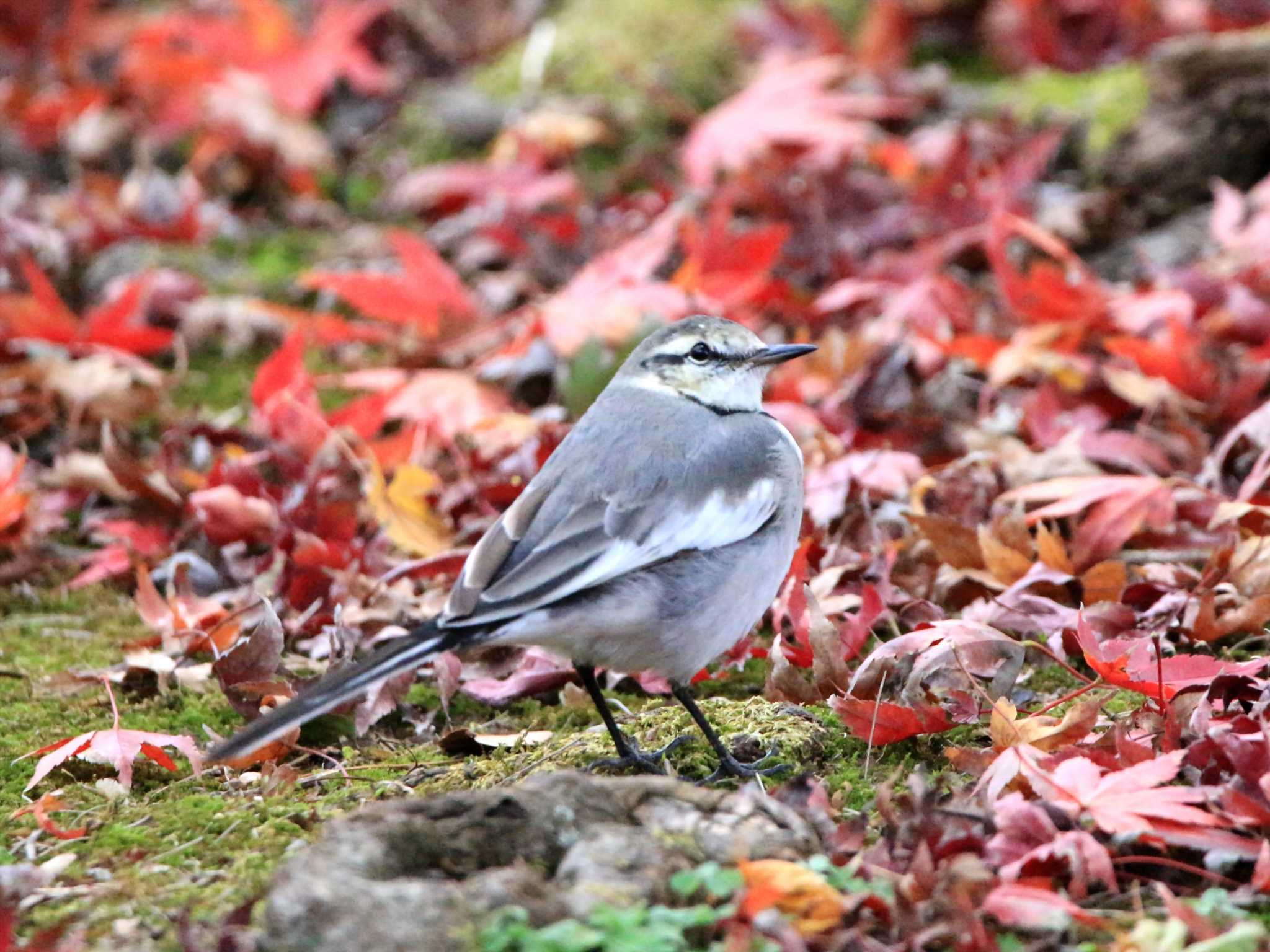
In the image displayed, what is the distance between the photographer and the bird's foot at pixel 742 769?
3818 mm

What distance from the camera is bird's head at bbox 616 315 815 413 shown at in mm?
4707

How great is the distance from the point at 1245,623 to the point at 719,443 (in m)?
1.66

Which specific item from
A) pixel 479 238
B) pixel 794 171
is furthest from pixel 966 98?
pixel 479 238

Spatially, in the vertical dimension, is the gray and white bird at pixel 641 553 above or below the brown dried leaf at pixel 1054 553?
above

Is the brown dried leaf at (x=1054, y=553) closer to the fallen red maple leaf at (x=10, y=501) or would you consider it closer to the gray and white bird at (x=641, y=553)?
the gray and white bird at (x=641, y=553)

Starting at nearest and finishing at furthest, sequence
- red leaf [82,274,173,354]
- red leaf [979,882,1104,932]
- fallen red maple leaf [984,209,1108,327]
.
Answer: red leaf [979,882,1104,932] → fallen red maple leaf [984,209,1108,327] → red leaf [82,274,173,354]

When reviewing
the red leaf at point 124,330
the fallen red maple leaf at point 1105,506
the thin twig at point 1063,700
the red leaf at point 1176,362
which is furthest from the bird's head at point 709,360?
the red leaf at point 124,330

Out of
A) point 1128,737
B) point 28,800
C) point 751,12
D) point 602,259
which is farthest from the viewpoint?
point 751,12

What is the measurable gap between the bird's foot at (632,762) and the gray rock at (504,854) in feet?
1.99

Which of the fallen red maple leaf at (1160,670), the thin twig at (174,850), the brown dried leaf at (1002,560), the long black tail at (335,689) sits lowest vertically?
the brown dried leaf at (1002,560)

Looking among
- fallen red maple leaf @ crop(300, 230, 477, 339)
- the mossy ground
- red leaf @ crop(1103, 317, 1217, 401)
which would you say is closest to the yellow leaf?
the mossy ground

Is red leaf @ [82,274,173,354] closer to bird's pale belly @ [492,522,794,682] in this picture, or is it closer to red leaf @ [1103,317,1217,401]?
bird's pale belly @ [492,522,794,682]

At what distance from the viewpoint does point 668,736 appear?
4.21 meters

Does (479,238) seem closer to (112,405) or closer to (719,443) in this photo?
(112,405)
